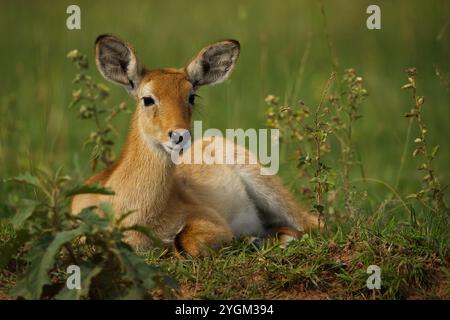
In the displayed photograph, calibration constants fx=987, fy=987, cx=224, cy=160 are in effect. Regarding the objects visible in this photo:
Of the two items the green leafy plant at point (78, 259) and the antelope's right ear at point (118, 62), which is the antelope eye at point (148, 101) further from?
the green leafy plant at point (78, 259)

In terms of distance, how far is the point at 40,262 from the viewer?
22.0 feet

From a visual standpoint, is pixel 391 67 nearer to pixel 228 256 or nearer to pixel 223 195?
pixel 223 195

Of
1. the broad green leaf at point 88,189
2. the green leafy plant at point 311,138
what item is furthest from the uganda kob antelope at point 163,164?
the broad green leaf at point 88,189

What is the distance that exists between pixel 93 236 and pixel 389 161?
28.7ft

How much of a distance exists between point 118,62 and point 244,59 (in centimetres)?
1053

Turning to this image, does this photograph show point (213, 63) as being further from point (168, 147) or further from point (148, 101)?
point (168, 147)

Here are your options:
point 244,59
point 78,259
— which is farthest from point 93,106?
point 244,59

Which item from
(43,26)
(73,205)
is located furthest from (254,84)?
(73,205)

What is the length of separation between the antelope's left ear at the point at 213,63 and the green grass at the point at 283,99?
11.6 inches

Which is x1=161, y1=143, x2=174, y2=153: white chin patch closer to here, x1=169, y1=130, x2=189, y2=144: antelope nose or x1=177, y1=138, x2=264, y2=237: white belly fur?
x1=169, y1=130, x2=189, y2=144: antelope nose

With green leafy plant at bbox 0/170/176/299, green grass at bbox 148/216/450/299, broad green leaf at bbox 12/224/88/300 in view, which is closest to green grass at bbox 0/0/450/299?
green grass at bbox 148/216/450/299

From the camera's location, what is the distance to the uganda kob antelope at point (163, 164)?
870 cm

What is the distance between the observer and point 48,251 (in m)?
6.67

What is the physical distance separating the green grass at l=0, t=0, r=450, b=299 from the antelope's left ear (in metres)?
0.29
